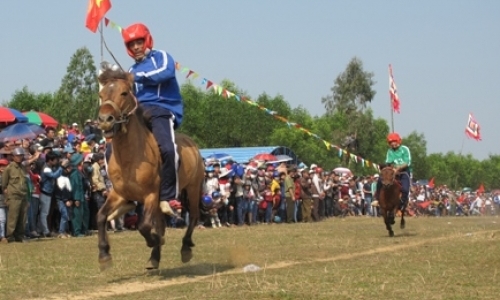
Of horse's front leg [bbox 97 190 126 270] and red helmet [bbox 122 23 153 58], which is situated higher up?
red helmet [bbox 122 23 153 58]

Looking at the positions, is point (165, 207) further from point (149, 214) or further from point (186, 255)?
point (186, 255)

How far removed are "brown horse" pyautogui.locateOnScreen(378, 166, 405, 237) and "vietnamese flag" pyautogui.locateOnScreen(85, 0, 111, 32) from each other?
9.08m

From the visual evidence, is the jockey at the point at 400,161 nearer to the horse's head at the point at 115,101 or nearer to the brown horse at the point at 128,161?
the brown horse at the point at 128,161

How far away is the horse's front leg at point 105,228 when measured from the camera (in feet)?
35.6

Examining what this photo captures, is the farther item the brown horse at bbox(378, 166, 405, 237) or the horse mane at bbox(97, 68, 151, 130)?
the brown horse at bbox(378, 166, 405, 237)

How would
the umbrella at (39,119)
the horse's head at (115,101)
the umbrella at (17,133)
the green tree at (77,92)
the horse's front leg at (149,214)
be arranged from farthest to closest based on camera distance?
1. the green tree at (77,92)
2. the umbrella at (39,119)
3. the umbrella at (17,133)
4. the horse's front leg at (149,214)
5. the horse's head at (115,101)

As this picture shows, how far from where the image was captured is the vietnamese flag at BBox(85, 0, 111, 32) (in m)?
24.3

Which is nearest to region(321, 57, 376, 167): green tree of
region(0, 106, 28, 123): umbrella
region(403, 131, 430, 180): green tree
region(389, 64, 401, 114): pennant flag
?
region(403, 131, 430, 180): green tree

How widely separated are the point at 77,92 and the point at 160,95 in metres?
70.6

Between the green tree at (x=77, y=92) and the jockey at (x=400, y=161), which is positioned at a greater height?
the green tree at (x=77, y=92)

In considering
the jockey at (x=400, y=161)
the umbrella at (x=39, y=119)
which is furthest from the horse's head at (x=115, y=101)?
the umbrella at (x=39, y=119)

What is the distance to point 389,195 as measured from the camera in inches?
838

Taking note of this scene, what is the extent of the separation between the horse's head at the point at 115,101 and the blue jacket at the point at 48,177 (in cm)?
1021

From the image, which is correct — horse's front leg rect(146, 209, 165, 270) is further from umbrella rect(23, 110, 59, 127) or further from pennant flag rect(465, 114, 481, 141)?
pennant flag rect(465, 114, 481, 141)
